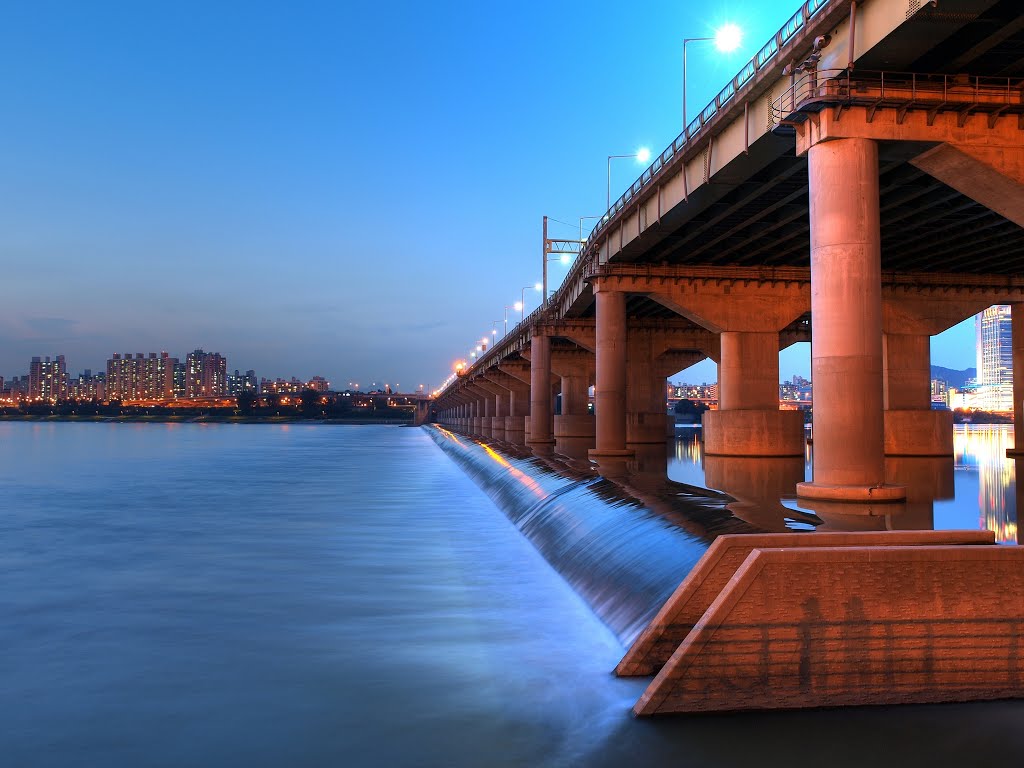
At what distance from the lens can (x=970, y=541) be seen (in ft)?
31.3

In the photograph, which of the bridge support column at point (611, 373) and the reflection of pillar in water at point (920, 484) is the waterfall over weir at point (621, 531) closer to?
the reflection of pillar in water at point (920, 484)

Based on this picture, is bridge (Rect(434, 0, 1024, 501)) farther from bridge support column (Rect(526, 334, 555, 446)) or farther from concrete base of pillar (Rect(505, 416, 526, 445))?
concrete base of pillar (Rect(505, 416, 526, 445))

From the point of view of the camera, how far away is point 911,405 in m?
42.0

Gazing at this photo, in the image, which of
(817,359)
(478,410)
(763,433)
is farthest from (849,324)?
(478,410)

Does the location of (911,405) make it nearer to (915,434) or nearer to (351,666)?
(915,434)

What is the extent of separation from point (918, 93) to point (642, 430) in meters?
44.8

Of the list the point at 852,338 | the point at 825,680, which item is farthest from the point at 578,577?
the point at 852,338

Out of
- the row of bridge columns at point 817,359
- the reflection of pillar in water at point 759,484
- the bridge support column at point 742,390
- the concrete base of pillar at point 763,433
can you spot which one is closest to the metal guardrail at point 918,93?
the row of bridge columns at point 817,359

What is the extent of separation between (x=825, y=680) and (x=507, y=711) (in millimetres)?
3118

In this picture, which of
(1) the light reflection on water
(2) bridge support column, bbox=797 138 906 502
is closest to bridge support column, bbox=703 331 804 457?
(1) the light reflection on water

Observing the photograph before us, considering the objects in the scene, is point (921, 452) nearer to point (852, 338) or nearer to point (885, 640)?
point (852, 338)

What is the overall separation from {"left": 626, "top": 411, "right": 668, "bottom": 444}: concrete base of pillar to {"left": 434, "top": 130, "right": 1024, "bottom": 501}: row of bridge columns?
159 millimetres

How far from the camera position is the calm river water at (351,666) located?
775 cm

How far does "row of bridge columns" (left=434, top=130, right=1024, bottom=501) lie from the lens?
766 inches
